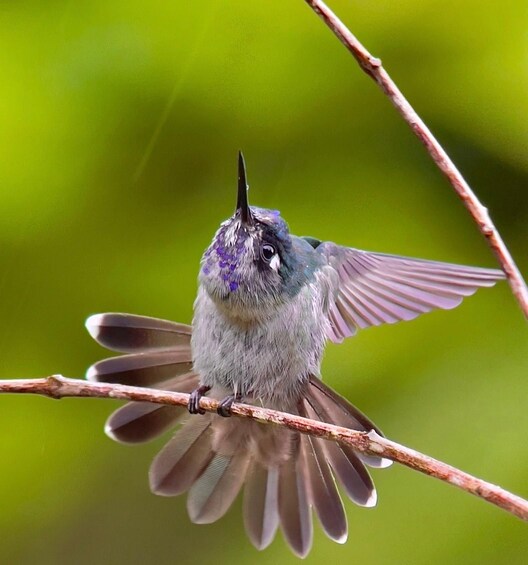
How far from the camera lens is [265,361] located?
229cm

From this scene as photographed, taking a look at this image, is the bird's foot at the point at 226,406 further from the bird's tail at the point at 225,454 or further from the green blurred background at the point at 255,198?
the green blurred background at the point at 255,198

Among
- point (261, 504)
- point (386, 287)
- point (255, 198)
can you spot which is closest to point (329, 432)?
point (386, 287)

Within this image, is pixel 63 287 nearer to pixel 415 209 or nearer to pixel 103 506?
pixel 103 506

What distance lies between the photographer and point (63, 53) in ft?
9.66

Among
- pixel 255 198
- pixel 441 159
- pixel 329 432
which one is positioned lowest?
pixel 329 432

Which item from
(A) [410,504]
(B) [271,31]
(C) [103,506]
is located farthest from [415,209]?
(C) [103,506]

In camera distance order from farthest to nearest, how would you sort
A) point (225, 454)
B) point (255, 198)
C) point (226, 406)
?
point (255, 198)
point (225, 454)
point (226, 406)

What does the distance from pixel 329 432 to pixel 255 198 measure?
53.5 inches

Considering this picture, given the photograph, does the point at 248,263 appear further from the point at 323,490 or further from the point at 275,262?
the point at 323,490

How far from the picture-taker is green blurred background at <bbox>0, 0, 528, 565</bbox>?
112 inches

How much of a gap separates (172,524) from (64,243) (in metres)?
0.95

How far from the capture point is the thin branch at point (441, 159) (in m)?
1.43

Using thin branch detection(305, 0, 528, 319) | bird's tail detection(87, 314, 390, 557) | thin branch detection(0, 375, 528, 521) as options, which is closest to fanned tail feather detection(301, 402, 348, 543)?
bird's tail detection(87, 314, 390, 557)

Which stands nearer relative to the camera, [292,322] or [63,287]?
[292,322]
